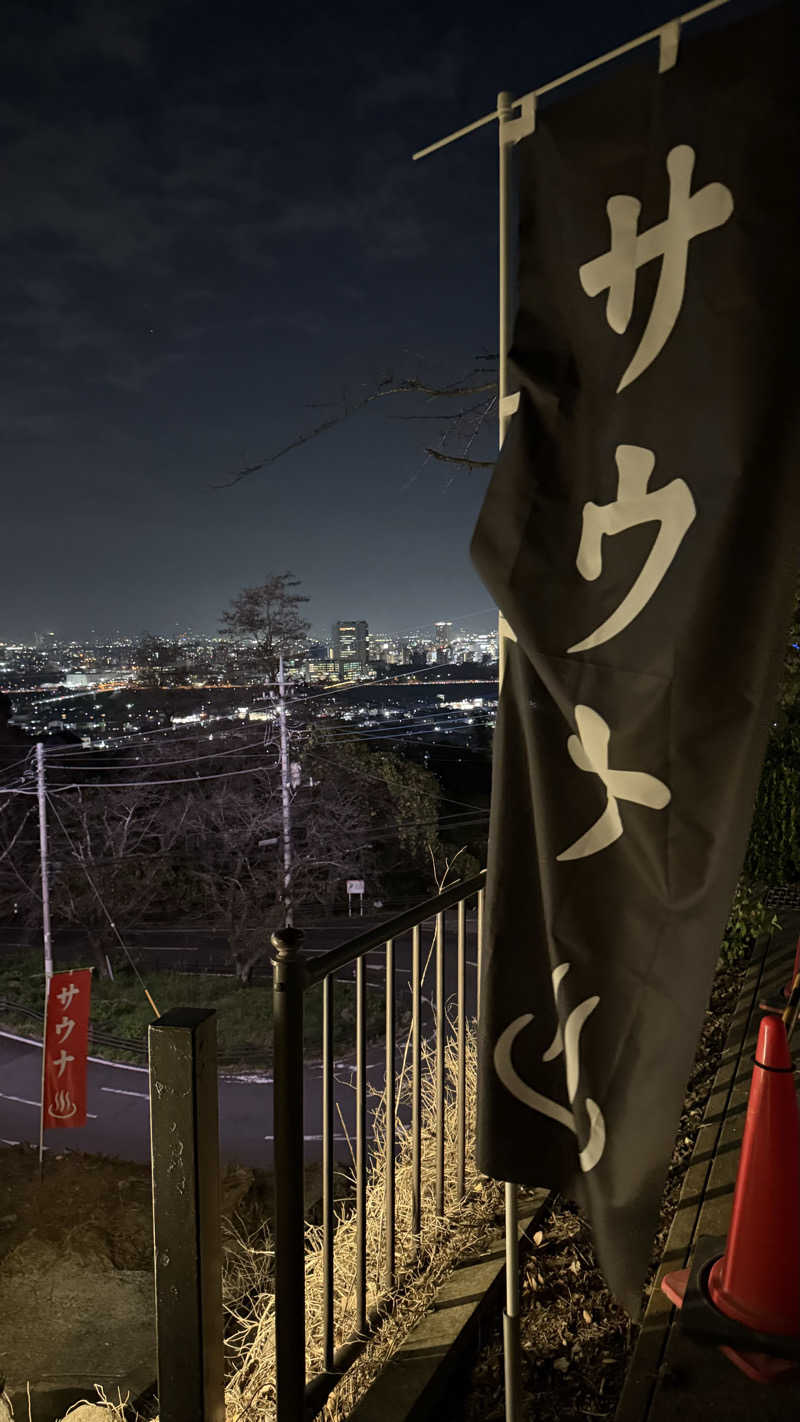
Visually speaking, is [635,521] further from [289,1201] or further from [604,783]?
[289,1201]

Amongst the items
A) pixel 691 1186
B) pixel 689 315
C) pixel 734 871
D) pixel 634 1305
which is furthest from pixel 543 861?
pixel 691 1186

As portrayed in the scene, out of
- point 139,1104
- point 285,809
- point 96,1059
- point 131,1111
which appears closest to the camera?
point 131,1111

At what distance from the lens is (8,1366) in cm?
855

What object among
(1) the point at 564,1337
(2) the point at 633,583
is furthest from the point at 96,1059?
(2) the point at 633,583

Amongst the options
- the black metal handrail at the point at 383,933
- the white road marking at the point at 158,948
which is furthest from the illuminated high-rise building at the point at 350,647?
the black metal handrail at the point at 383,933

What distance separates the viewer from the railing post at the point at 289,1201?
1.58m

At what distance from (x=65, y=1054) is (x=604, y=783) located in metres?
11.4

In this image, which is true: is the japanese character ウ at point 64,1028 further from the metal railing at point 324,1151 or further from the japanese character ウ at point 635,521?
the japanese character ウ at point 635,521

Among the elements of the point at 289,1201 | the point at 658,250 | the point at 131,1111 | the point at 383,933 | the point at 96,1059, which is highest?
the point at 658,250

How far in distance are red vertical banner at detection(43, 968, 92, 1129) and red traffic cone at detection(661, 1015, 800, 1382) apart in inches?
398

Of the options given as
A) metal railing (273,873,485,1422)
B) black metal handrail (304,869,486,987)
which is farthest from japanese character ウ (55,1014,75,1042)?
black metal handrail (304,869,486,987)

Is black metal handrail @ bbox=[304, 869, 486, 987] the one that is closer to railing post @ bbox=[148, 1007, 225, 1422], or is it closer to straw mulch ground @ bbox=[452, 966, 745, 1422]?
railing post @ bbox=[148, 1007, 225, 1422]

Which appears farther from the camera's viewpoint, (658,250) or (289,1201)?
(289,1201)

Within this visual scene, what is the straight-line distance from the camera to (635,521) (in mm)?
1274
